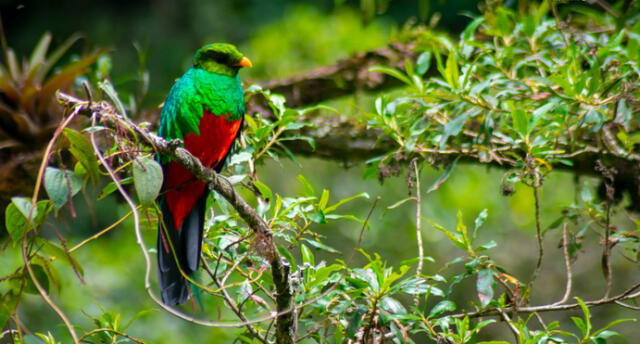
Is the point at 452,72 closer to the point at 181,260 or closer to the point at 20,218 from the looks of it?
the point at 181,260

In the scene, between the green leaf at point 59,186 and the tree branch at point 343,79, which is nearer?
the green leaf at point 59,186

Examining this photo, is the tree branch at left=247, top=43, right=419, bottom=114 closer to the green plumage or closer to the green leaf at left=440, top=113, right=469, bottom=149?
the green plumage

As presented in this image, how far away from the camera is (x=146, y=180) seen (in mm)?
1396

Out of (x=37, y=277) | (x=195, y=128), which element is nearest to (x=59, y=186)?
(x=37, y=277)

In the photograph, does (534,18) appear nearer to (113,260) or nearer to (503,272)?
(503,272)

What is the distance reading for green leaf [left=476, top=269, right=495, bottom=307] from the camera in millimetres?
1904

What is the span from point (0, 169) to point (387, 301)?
2.25 metres

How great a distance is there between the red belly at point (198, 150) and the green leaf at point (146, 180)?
104 cm

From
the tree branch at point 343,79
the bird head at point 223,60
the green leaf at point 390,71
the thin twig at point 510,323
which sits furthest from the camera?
the tree branch at point 343,79

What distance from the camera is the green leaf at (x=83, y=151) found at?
1.38 meters

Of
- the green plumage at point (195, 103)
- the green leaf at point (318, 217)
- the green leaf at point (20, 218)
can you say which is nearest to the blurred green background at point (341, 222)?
the green plumage at point (195, 103)

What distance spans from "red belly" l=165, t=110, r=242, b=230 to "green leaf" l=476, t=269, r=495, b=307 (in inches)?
42.8

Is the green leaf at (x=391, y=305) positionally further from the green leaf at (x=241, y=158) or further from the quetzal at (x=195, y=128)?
the quetzal at (x=195, y=128)

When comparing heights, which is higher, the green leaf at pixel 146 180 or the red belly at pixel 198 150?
the green leaf at pixel 146 180
